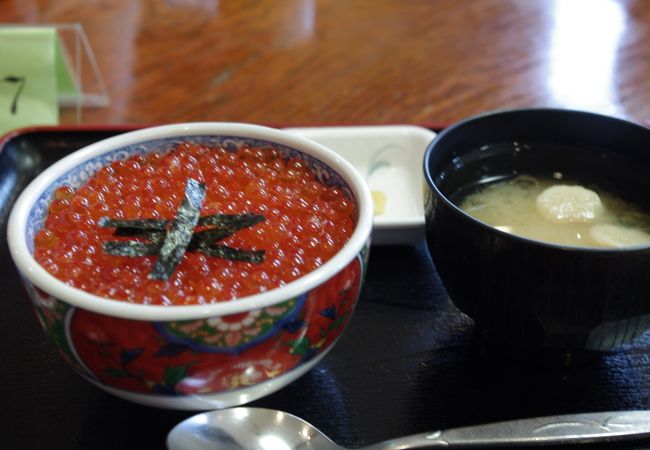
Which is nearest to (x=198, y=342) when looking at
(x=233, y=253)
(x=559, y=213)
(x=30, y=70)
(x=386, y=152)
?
(x=233, y=253)

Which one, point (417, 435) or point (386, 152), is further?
point (386, 152)

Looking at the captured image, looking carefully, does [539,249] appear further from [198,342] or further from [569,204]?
[198,342]

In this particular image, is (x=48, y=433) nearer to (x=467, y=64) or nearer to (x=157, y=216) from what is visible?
(x=157, y=216)

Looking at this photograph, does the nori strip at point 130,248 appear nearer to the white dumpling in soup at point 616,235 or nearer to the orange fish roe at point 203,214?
the orange fish roe at point 203,214

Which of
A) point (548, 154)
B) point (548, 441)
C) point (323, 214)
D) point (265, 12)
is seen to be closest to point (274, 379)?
point (323, 214)

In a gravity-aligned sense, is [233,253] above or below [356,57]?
above
